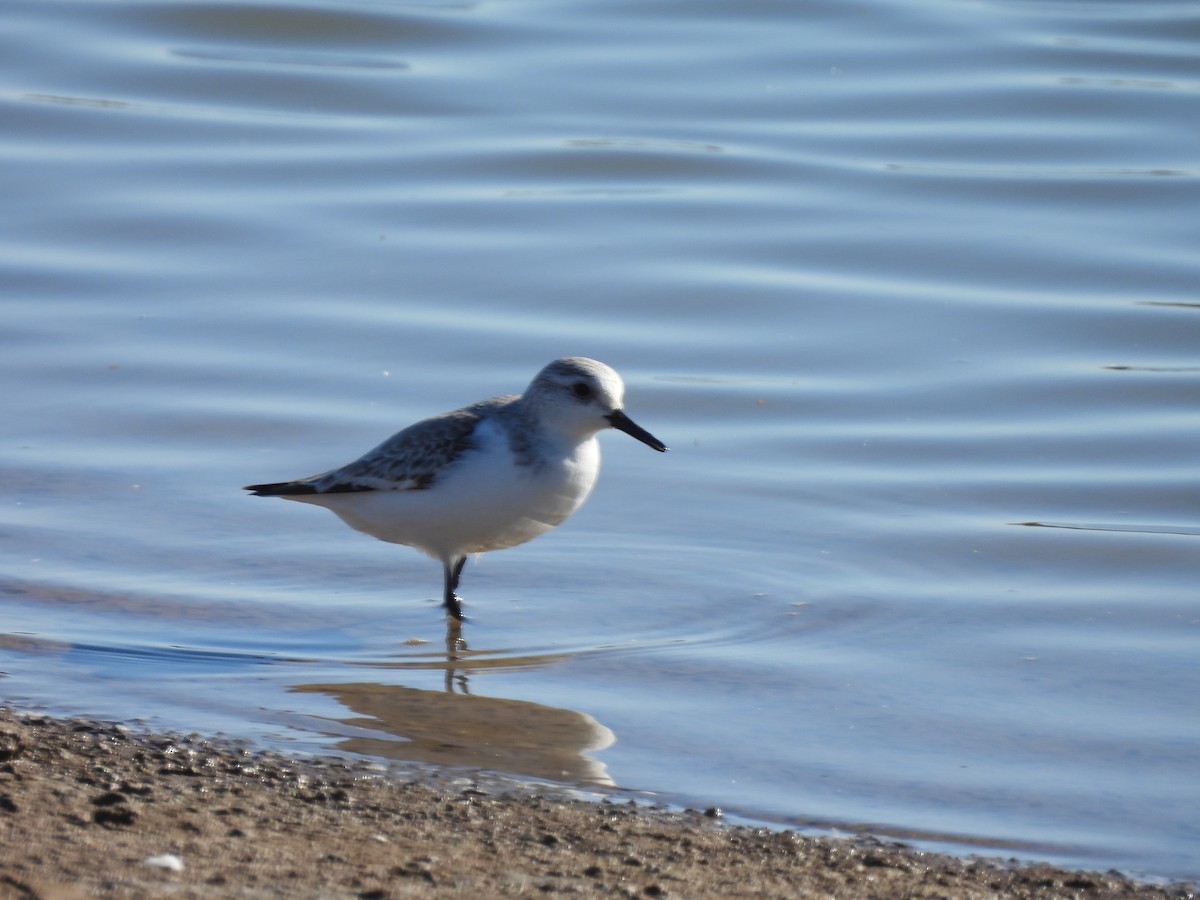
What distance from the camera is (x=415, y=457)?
23.6ft

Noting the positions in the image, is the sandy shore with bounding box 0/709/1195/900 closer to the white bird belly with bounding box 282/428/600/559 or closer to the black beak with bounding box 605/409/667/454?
the white bird belly with bounding box 282/428/600/559

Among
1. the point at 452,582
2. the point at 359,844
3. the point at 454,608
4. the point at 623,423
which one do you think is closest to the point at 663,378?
the point at 623,423

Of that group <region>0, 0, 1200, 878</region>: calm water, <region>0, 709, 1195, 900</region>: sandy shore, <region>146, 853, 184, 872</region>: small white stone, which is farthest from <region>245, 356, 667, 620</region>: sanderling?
<region>146, 853, 184, 872</region>: small white stone

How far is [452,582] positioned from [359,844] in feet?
9.80

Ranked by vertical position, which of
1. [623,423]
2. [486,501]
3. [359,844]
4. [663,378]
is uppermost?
[663,378]

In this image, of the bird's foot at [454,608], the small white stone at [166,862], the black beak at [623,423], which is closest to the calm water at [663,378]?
the bird's foot at [454,608]

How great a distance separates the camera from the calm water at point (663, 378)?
234 inches

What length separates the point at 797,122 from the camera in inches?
608

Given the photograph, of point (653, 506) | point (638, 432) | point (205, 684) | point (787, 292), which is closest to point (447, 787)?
point (205, 684)

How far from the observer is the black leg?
722 cm

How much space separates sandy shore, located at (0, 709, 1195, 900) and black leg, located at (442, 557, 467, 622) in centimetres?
205

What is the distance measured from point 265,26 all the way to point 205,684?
515 inches

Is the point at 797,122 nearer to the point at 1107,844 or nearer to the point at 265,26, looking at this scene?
the point at 265,26

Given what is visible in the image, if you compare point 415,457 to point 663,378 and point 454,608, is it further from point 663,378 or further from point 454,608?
point 663,378
